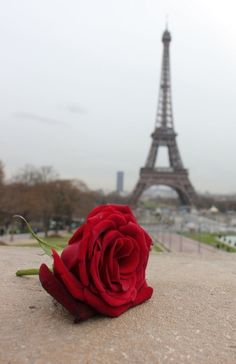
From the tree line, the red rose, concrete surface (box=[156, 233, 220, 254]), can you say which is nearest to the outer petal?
the red rose

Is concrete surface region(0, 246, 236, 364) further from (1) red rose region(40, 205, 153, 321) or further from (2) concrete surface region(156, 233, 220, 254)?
(2) concrete surface region(156, 233, 220, 254)

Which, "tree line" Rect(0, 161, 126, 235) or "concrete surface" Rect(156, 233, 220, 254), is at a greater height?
"tree line" Rect(0, 161, 126, 235)

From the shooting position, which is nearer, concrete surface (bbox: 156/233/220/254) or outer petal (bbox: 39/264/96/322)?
outer petal (bbox: 39/264/96/322)

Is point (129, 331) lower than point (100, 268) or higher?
lower

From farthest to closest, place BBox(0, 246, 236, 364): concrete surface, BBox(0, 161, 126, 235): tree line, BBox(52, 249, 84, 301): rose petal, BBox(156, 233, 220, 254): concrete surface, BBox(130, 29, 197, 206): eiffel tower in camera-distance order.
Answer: BBox(130, 29, 197, 206): eiffel tower → BBox(0, 161, 126, 235): tree line → BBox(156, 233, 220, 254): concrete surface → BBox(52, 249, 84, 301): rose petal → BBox(0, 246, 236, 364): concrete surface

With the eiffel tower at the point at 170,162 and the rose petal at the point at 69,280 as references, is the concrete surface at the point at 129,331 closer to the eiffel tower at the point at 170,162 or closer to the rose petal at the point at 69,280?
the rose petal at the point at 69,280

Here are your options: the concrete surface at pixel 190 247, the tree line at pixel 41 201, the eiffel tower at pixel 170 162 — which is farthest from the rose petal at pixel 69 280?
the eiffel tower at pixel 170 162

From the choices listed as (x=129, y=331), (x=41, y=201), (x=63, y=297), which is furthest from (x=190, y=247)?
(x=63, y=297)

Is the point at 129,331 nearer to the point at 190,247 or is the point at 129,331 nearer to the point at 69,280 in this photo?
the point at 69,280
